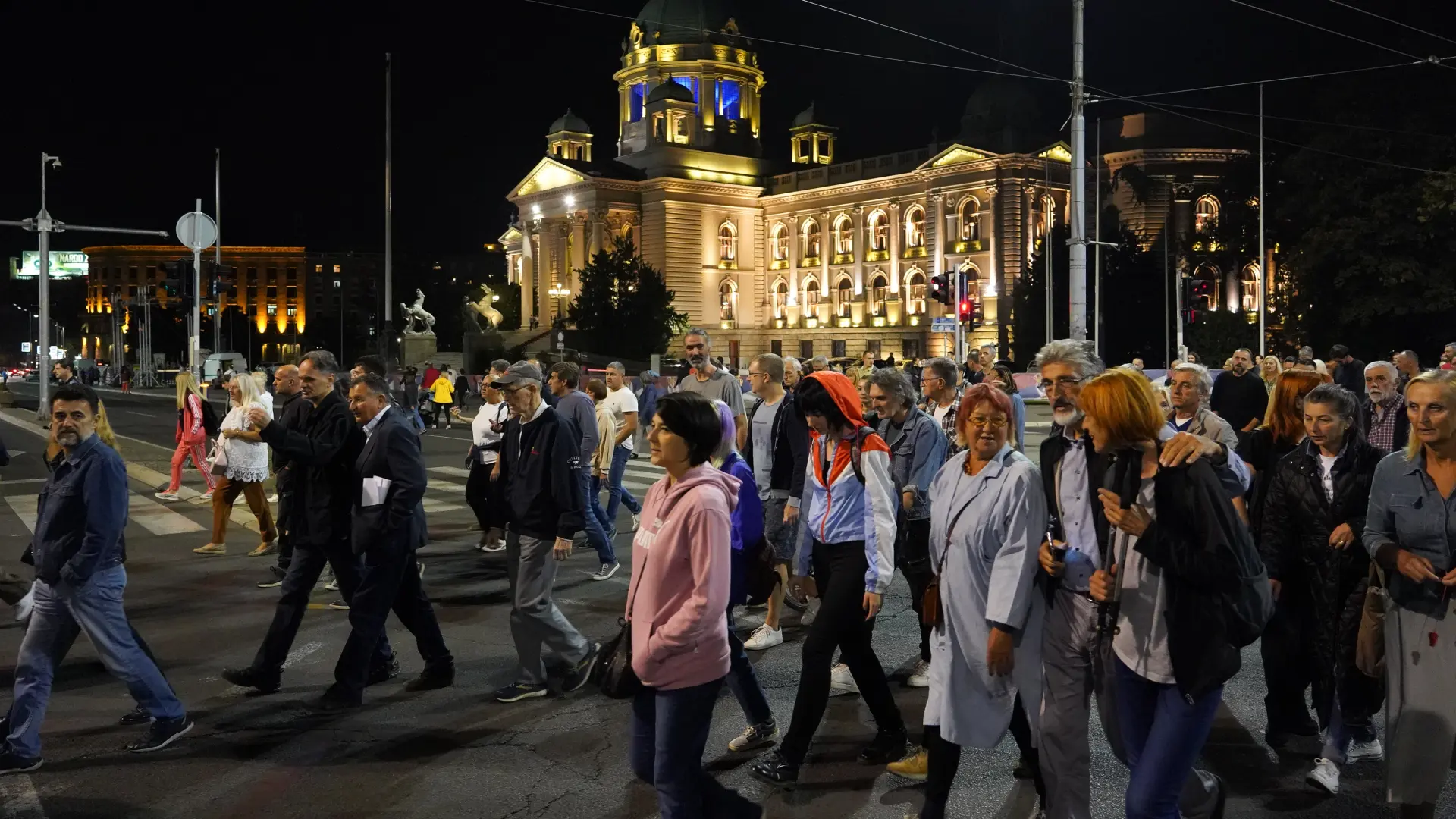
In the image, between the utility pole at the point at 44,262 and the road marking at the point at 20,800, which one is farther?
the utility pole at the point at 44,262

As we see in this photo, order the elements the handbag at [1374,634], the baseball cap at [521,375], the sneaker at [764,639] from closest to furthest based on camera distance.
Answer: the handbag at [1374,634] < the baseball cap at [521,375] < the sneaker at [764,639]

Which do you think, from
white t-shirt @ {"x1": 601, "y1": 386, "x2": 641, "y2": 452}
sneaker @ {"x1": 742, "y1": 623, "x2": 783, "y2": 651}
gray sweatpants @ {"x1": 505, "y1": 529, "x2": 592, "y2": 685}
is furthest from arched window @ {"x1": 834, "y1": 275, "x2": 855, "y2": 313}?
gray sweatpants @ {"x1": 505, "y1": 529, "x2": 592, "y2": 685}

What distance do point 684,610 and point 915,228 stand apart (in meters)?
79.3

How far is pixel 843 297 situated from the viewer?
8719cm

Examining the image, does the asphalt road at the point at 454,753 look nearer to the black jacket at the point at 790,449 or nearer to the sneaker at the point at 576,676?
the sneaker at the point at 576,676

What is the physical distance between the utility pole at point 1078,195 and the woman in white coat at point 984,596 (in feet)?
43.0

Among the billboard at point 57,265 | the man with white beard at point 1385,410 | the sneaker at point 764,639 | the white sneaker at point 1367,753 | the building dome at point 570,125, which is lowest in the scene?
the white sneaker at point 1367,753

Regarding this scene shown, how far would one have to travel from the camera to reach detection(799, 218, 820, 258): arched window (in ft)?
291

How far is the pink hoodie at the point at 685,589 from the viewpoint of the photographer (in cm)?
389

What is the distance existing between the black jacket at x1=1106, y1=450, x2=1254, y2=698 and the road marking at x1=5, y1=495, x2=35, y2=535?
12.7 meters

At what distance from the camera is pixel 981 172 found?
74.0m

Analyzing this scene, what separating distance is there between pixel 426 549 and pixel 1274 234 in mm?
44893

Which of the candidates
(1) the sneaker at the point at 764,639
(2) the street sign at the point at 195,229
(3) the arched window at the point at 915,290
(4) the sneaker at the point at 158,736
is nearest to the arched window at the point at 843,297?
(3) the arched window at the point at 915,290

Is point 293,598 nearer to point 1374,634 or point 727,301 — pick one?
point 1374,634
